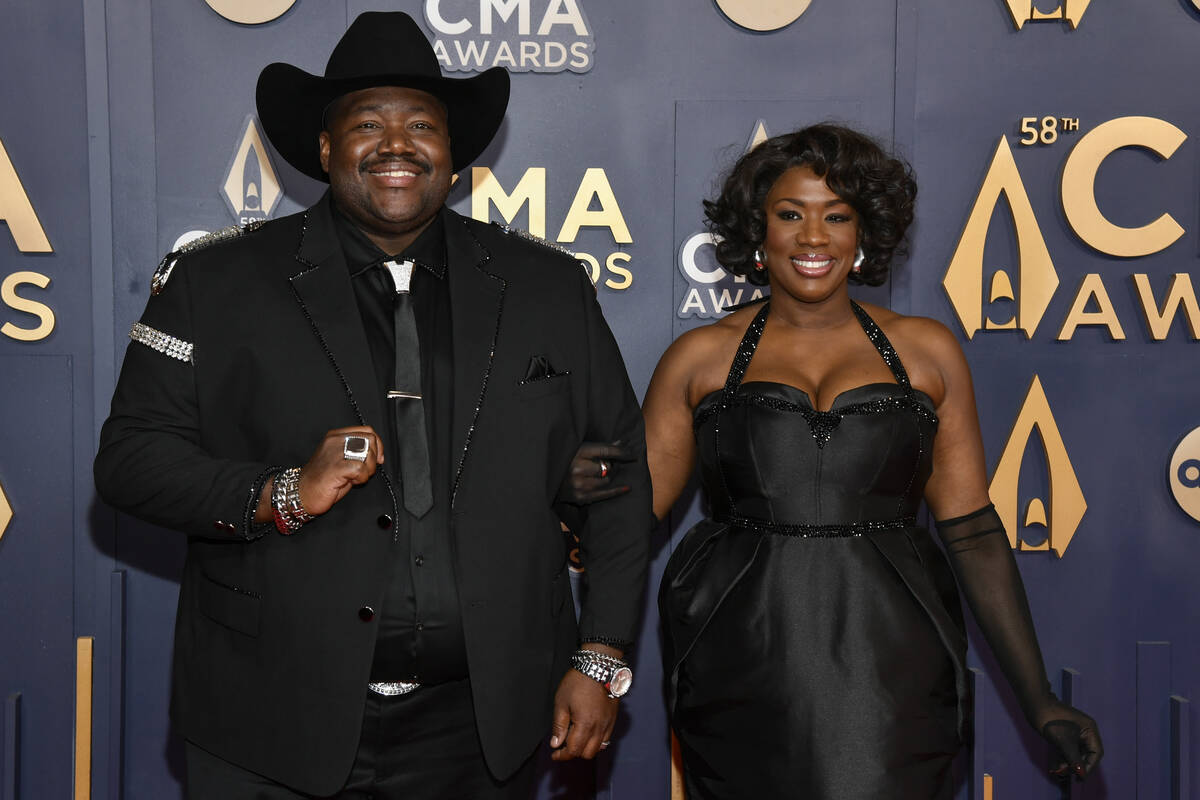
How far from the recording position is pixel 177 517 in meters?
1.67

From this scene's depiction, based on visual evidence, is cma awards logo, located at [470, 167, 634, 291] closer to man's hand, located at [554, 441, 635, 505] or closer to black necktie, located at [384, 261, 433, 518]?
man's hand, located at [554, 441, 635, 505]

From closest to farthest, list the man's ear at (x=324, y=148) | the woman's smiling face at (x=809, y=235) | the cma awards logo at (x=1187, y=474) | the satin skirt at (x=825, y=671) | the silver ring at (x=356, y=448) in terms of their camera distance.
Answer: the silver ring at (x=356, y=448) → the man's ear at (x=324, y=148) → the satin skirt at (x=825, y=671) → the woman's smiling face at (x=809, y=235) → the cma awards logo at (x=1187, y=474)

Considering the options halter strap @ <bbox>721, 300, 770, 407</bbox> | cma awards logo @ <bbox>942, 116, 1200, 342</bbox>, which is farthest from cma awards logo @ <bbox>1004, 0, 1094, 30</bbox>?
halter strap @ <bbox>721, 300, 770, 407</bbox>

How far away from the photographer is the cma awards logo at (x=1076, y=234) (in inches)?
112

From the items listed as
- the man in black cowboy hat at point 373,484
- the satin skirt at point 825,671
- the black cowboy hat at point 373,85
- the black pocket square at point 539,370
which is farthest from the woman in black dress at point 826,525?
the black cowboy hat at point 373,85

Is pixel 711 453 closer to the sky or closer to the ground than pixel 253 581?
closer to the sky

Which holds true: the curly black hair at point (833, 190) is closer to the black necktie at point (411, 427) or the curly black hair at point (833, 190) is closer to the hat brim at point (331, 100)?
the hat brim at point (331, 100)

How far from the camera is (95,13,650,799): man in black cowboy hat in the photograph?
5.55ft

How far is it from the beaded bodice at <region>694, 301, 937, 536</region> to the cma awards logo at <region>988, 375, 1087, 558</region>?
0.81 meters

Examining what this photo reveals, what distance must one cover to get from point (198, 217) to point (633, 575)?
1.60 meters

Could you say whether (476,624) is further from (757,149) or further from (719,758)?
(757,149)

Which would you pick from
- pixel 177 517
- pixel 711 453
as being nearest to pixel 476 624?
pixel 177 517

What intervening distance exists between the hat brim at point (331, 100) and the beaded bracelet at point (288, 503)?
63 cm

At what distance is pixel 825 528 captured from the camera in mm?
2117
